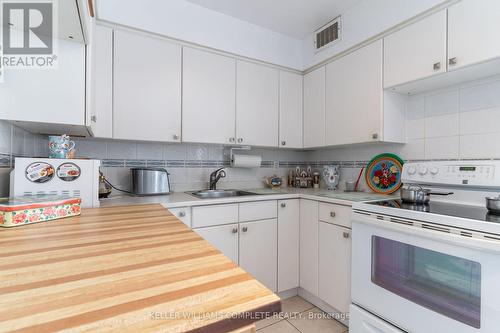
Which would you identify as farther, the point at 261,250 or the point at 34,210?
the point at 261,250

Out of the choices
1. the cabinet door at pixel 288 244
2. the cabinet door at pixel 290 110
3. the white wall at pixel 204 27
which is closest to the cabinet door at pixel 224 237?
the cabinet door at pixel 288 244

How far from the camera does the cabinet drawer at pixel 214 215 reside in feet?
5.43

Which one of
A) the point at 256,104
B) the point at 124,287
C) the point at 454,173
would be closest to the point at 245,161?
the point at 256,104

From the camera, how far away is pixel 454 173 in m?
1.49

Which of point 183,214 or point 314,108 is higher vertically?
point 314,108

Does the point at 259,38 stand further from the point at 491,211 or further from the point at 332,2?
the point at 491,211

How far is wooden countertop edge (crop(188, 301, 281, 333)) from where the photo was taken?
0.35 m

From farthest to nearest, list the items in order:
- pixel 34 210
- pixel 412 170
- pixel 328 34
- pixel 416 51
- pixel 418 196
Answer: pixel 328 34, pixel 412 170, pixel 416 51, pixel 418 196, pixel 34 210

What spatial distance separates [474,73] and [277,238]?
169 centimetres

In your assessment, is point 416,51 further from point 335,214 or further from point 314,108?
point 335,214

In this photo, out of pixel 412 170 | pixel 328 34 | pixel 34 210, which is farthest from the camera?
pixel 328 34

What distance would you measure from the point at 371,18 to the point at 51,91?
2102mm

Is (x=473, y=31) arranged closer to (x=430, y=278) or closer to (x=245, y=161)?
(x=430, y=278)
